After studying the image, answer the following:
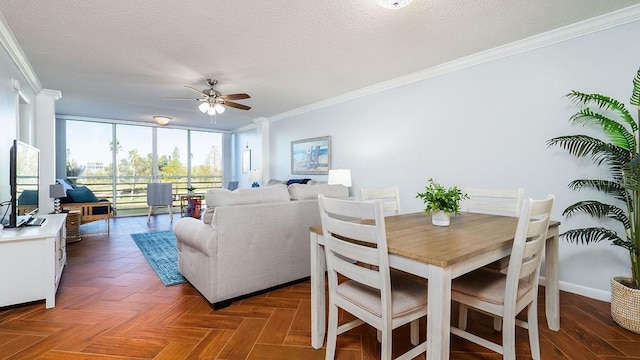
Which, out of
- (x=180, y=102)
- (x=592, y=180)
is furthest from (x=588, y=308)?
(x=180, y=102)

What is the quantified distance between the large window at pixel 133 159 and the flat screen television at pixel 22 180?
4.01 metres

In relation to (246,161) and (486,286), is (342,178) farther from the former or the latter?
(246,161)

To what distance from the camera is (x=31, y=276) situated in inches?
83.9

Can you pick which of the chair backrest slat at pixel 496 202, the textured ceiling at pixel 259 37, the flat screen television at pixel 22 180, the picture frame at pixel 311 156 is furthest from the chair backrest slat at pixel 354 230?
the picture frame at pixel 311 156

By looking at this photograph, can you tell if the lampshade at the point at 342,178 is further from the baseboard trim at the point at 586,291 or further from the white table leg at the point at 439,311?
the white table leg at the point at 439,311

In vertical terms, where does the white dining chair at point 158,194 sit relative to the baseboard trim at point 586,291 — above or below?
above

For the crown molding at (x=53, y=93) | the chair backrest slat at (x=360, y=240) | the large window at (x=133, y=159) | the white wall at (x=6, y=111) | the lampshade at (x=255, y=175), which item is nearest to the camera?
the chair backrest slat at (x=360, y=240)

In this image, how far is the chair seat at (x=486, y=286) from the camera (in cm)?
141

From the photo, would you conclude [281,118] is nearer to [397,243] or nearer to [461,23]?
[461,23]

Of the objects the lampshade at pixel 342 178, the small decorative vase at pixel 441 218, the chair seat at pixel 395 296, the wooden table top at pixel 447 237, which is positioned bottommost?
the chair seat at pixel 395 296

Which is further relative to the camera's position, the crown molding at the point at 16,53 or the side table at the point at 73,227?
the side table at the point at 73,227

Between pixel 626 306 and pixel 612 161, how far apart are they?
3.44 ft

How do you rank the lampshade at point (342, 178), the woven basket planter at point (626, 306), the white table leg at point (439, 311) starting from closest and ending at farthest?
the white table leg at point (439, 311), the woven basket planter at point (626, 306), the lampshade at point (342, 178)

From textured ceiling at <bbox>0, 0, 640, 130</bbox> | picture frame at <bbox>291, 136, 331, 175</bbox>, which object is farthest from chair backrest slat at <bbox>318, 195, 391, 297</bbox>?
picture frame at <bbox>291, 136, 331, 175</bbox>
